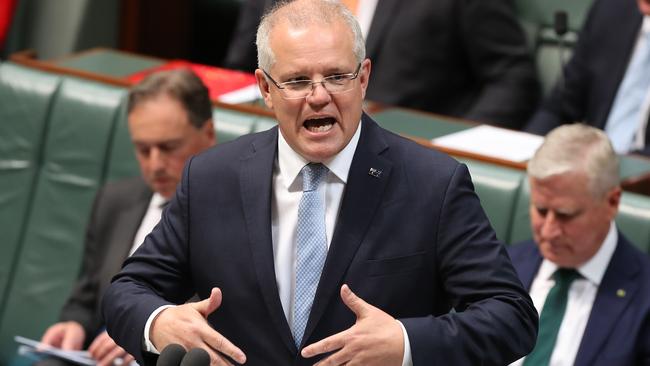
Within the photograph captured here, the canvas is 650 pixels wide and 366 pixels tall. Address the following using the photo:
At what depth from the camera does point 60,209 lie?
3115mm

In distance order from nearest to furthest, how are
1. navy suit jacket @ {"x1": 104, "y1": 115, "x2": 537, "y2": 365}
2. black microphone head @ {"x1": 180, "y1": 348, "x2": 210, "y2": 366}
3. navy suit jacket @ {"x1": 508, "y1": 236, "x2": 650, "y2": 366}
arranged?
1. black microphone head @ {"x1": 180, "y1": 348, "x2": 210, "y2": 366}
2. navy suit jacket @ {"x1": 104, "y1": 115, "x2": 537, "y2": 365}
3. navy suit jacket @ {"x1": 508, "y1": 236, "x2": 650, "y2": 366}

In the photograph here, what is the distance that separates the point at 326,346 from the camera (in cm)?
146

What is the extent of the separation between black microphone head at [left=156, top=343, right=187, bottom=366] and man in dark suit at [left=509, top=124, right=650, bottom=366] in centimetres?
112

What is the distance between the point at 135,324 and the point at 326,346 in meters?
0.30

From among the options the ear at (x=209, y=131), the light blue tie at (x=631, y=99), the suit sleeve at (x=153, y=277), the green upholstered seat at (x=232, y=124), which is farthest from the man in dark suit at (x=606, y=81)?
the suit sleeve at (x=153, y=277)

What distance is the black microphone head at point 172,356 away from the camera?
140 cm

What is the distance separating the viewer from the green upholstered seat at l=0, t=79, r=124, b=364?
→ 3.08m

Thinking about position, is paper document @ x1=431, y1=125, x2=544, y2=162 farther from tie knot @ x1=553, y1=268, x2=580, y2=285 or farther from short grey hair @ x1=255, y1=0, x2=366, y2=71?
short grey hair @ x1=255, y1=0, x2=366, y2=71

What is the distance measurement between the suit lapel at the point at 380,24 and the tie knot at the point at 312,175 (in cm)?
182

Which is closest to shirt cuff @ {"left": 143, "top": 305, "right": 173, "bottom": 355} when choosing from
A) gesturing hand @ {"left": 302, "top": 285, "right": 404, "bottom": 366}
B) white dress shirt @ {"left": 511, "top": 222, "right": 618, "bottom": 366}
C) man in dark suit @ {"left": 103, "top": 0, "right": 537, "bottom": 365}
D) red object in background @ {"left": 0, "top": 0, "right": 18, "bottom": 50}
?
man in dark suit @ {"left": 103, "top": 0, "right": 537, "bottom": 365}

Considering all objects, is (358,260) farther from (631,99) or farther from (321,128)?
(631,99)

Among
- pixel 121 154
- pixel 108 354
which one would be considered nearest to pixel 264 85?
pixel 108 354

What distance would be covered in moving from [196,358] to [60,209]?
5.91ft

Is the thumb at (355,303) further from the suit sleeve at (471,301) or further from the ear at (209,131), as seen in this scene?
the ear at (209,131)
